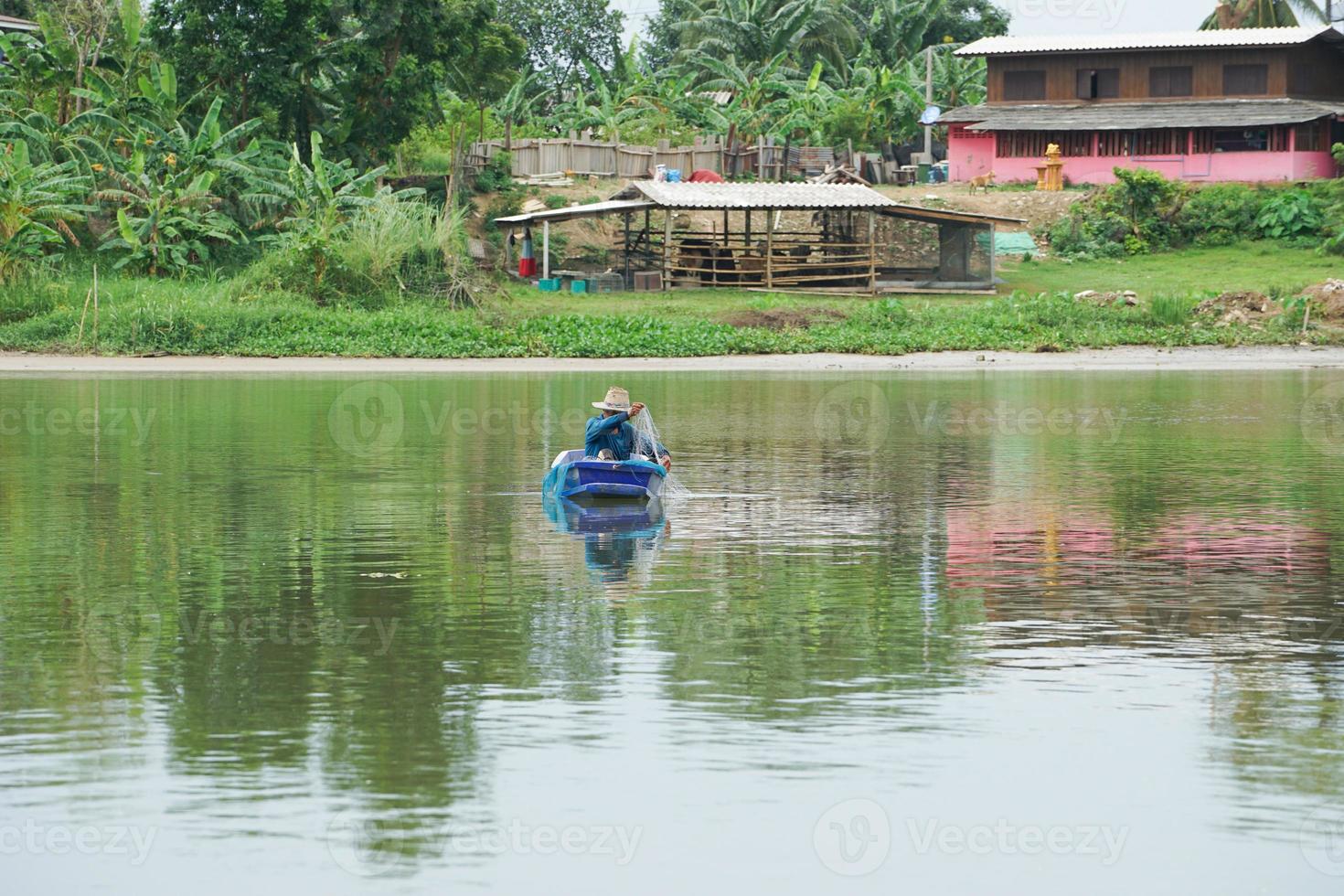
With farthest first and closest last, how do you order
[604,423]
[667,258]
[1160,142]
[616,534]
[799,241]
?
[1160,142], [799,241], [667,258], [604,423], [616,534]

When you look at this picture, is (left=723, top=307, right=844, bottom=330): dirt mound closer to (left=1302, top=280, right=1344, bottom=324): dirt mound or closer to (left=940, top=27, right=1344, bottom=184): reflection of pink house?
(left=1302, top=280, right=1344, bottom=324): dirt mound

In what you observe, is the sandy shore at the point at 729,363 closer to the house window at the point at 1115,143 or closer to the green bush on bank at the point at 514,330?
the green bush on bank at the point at 514,330

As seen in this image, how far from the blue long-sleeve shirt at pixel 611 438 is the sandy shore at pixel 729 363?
1866 centimetres

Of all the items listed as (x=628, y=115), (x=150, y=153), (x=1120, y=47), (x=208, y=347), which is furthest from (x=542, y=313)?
(x=1120, y=47)

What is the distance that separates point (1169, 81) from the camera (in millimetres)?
57812

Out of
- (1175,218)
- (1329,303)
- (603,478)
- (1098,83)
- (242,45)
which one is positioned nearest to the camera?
(603,478)

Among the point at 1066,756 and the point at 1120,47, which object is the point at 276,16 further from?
the point at 1066,756

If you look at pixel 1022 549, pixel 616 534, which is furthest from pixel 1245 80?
pixel 616 534

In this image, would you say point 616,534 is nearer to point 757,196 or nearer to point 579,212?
point 579,212

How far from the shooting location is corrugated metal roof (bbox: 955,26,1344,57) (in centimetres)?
5666

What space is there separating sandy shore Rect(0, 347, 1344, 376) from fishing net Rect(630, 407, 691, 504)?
17885mm

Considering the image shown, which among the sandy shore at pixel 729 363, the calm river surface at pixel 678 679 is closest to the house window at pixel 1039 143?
the sandy shore at pixel 729 363

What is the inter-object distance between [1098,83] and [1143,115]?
2.78 metres

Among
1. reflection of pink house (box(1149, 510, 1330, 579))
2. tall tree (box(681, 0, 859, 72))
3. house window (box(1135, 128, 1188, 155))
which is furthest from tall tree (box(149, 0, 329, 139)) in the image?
reflection of pink house (box(1149, 510, 1330, 579))
